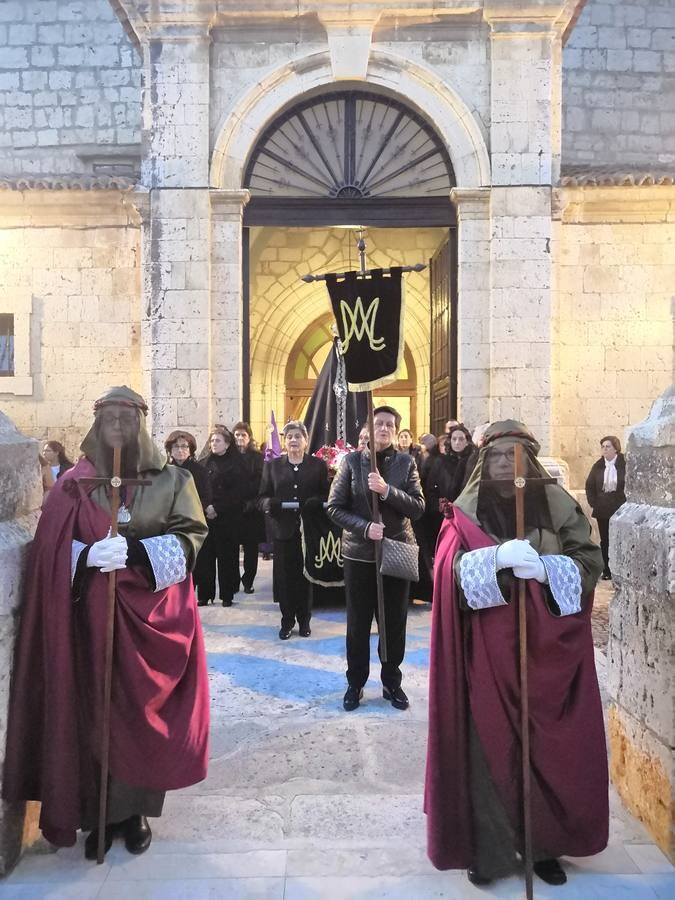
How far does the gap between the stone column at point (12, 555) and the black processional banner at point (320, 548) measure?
3.25 meters

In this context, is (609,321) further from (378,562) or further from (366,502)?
(378,562)

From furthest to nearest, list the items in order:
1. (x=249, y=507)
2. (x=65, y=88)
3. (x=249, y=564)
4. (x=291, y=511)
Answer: (x=65, y=88), (x=249, y=564), (x=249, y=507), (x=291, y=511)

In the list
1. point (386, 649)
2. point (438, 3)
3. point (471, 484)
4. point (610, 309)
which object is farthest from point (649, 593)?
point (438, 3)

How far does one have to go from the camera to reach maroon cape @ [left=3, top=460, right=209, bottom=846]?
257 centimetres

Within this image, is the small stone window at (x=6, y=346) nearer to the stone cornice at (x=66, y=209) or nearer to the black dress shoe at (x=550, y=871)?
the stone cornice at (x=66, y=209)

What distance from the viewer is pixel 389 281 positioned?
4.52 meters

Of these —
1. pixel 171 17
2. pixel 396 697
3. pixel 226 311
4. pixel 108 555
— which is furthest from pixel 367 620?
pixel 171 17

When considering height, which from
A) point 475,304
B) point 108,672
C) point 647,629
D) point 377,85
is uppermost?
point 377,85

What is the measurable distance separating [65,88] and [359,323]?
11504mm

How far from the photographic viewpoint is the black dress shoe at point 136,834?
2.72 m

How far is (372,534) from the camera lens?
4.16 m

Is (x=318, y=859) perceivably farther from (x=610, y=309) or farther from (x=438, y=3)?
(x=438, y=3)

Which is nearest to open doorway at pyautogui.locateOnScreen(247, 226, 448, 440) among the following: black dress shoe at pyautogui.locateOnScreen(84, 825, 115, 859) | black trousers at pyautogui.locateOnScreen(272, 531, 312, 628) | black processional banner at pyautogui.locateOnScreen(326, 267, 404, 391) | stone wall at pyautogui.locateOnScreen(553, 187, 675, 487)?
stone wall at pyautogui.locateOnScreen(553, 187, 675, 487)

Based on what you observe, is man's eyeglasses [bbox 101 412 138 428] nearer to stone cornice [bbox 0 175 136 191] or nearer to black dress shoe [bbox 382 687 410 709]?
black dress shoe [bbox 382 687 410 709]
